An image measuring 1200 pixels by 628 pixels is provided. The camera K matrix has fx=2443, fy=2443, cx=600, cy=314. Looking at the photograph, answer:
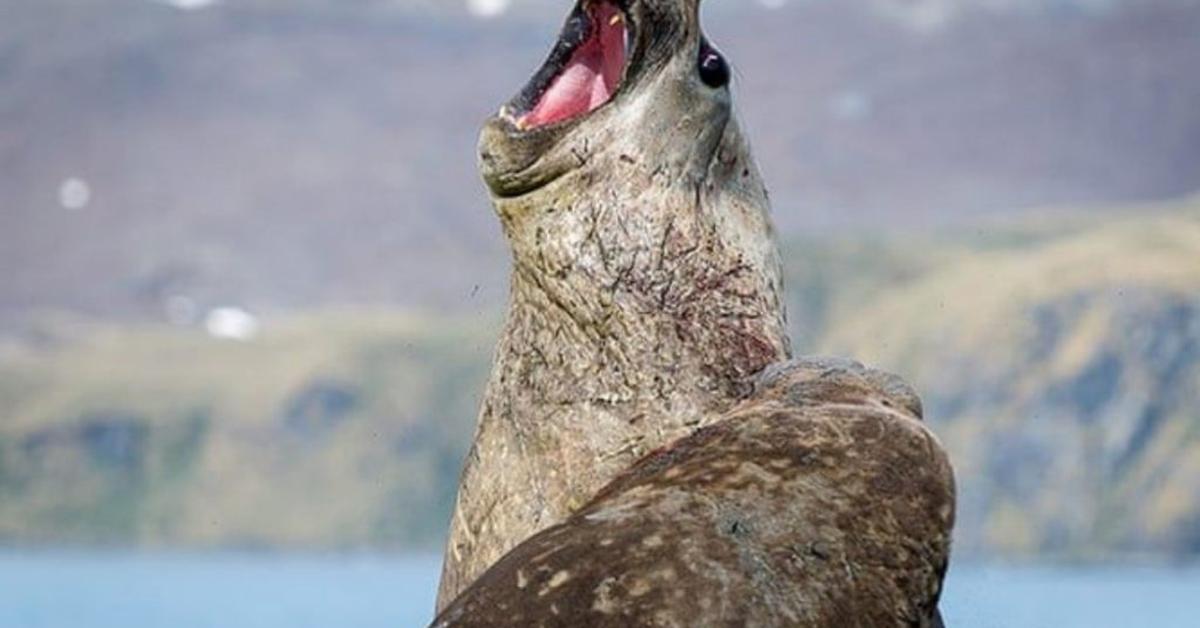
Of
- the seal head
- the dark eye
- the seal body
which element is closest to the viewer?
the seal body

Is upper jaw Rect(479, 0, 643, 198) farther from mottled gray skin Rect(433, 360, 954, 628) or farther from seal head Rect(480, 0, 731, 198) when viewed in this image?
mottled gray skin Rect(433, 360, 954, 628)

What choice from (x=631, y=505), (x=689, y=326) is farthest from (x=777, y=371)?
(x=631, y=505)

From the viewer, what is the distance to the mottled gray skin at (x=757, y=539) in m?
5.10

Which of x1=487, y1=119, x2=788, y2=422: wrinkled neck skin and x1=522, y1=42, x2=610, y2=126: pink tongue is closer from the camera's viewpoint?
x1=487, y1=119, x2=788, y2=422: wrinkled neck skin

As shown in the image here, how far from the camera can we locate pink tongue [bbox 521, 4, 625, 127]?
7.72 metres

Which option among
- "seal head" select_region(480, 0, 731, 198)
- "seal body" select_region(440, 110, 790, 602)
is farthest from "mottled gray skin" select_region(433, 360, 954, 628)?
"seal head" select_region(480, 0, 731, 198)

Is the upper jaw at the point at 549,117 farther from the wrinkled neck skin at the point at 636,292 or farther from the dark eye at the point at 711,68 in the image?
the dark eye at the point at 711,68

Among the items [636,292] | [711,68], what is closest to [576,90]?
[711,68]

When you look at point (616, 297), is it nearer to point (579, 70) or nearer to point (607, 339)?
point (607, 339)

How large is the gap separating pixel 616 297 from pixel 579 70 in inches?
31.5

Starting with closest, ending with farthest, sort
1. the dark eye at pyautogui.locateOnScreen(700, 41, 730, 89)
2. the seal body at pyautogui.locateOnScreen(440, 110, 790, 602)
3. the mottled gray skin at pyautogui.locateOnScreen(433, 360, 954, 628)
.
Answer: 1. the mottled gray skin at pyautogui.locateOnScreen(433, 360, 954, 628)
2. the seal body at pyautogui.locateOnScreen(440, 110, 790, 602)
3. the dark eye at pyautogui.locateOnScreen(700, 41, 730, 89)

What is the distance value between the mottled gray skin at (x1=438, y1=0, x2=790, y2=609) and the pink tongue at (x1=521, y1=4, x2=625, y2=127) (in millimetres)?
144

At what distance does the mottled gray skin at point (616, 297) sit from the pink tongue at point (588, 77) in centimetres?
14

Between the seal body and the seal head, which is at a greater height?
the seal head
